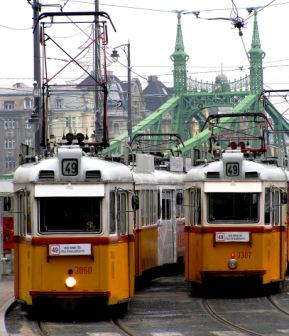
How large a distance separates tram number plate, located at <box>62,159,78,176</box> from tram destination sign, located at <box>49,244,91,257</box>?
3.36 feet

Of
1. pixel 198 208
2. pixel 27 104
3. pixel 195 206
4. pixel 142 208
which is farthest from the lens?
pixel 27 104

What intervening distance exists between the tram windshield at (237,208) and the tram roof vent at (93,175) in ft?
13.9

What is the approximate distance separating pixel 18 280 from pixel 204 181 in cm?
469

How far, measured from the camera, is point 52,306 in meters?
18.0

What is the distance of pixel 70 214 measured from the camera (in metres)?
17.6

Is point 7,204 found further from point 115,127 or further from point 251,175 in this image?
point 115,127

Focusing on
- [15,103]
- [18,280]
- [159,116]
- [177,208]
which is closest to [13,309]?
[18,280]

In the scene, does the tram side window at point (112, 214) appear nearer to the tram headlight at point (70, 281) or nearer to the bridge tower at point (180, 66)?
the tram headlight at point (70, 281)

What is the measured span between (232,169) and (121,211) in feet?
12.0

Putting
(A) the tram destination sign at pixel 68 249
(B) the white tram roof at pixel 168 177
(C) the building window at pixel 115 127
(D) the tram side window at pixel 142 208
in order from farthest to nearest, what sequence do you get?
(C) the building window at pixel 115 127 → (B) the white tram roof at pixel 168 177 → (D) the tram side window at pixel 142 208 → (A) the tram destination sign at pixel 68 249

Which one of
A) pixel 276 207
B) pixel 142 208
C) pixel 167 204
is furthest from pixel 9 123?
pixel 276 207

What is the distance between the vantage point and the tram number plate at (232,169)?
70.1 feet

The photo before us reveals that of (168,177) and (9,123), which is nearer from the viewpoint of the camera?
(168,177)

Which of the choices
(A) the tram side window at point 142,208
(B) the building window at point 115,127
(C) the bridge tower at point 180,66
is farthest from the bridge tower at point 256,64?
(A) the tram side window at point 142,208
